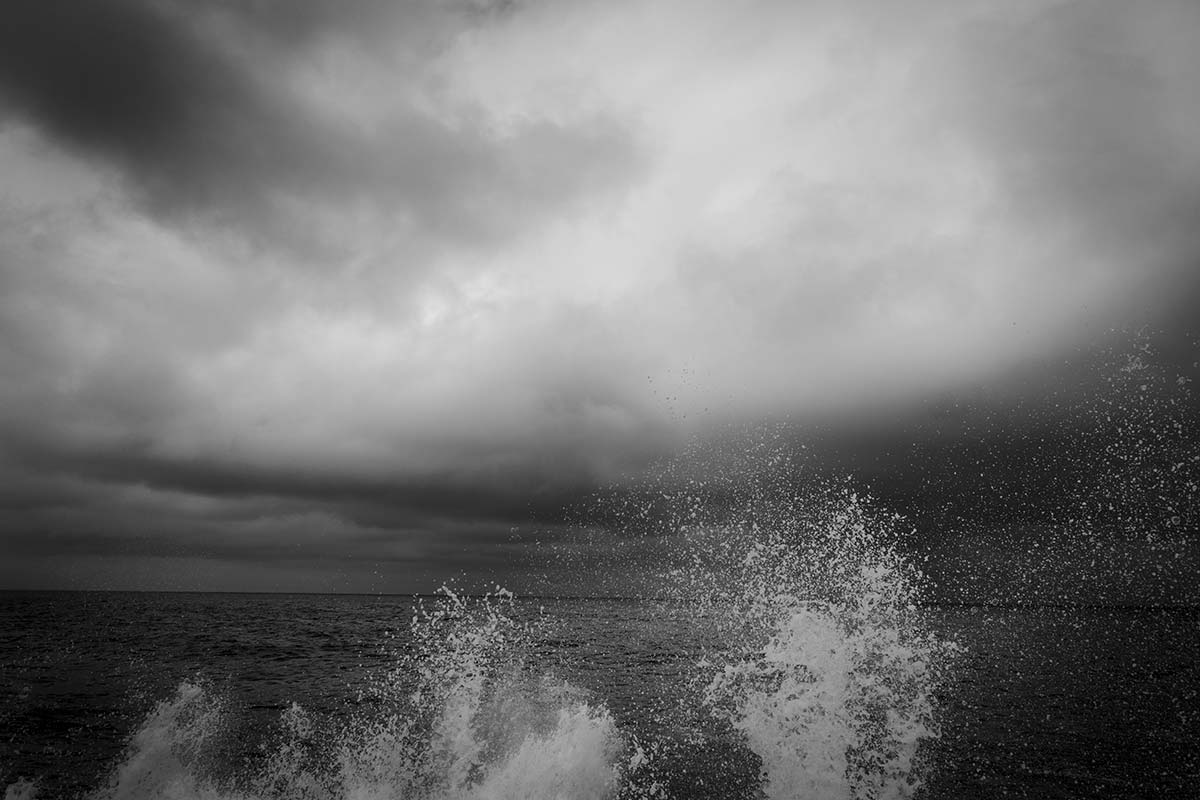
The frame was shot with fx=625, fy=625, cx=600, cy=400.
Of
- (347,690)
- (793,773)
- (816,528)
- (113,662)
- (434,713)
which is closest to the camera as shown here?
(793,773)

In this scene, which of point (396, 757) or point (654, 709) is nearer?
point (396, 757)

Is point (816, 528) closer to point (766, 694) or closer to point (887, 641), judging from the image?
point (887, 641)

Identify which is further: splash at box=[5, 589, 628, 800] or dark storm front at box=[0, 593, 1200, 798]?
dark storm front at box=[0, 593, 1200, 798]

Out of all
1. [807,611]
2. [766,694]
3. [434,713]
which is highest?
[807,611]

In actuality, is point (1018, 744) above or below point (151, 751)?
below

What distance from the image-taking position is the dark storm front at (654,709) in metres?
15.9

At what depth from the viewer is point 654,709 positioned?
80.7 feet

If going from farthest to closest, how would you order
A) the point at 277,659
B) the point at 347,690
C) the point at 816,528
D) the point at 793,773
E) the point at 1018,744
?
the point at 277,659 → the point at 347,690 → the point at 1018,744 → the point at 816,528 → the point at 793,773

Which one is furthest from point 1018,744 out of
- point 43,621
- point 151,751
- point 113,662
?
point 43,621

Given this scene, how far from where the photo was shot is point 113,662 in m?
35.7

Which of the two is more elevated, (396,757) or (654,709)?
(396,757)

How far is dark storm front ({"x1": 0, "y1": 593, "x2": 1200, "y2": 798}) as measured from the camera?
15945 mm

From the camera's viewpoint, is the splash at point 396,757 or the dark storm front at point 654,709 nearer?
Answer: the splash at point 396,757

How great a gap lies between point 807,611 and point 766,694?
239 cm
